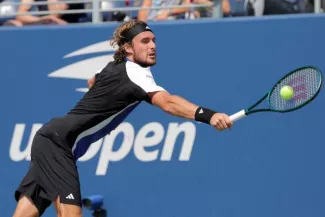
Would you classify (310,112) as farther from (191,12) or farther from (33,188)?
(33,188)

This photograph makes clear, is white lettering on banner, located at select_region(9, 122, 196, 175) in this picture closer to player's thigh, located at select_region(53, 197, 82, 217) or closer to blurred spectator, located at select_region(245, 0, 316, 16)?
blurred spectator, located at select_region(245, 0, 316, 16)

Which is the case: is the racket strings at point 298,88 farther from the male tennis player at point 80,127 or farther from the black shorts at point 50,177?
the black shorts at point 50,177

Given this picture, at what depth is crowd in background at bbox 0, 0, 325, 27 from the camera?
8867 mm

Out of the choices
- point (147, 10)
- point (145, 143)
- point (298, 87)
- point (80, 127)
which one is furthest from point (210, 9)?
point (80, 127)

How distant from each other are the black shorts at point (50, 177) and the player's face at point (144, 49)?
34.9 inches

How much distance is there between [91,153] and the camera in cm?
914

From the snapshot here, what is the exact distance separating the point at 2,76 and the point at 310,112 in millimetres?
3098

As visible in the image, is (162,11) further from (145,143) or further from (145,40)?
(145,40)

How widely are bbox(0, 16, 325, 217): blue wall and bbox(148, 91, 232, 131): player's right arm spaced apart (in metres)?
2.10

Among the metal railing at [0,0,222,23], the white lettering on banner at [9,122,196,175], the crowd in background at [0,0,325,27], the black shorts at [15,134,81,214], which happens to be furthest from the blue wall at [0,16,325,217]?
the black shorts at [15,134,81,214]

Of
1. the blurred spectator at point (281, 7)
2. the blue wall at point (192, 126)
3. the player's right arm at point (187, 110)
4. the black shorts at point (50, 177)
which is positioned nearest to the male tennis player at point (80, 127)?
the black shorts at point (50, 177)

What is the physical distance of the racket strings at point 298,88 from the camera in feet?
22.2

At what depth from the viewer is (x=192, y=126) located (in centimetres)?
881

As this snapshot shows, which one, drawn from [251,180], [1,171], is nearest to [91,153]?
[1,171]
